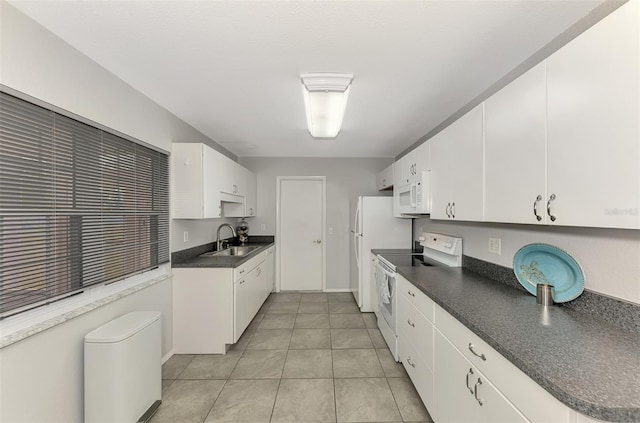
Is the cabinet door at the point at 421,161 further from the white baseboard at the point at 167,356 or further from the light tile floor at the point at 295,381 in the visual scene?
the white baseboard at the point at 167,356

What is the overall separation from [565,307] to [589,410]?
910 mm

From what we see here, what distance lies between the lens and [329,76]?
189 cm

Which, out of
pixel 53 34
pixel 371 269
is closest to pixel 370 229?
pixel 371 269

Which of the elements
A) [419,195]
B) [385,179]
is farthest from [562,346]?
[385,179]

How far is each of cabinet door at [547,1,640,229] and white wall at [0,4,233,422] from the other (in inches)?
98.5

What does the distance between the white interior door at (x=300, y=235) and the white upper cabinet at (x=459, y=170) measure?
8.79ft

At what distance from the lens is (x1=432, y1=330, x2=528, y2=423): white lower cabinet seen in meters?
1.11

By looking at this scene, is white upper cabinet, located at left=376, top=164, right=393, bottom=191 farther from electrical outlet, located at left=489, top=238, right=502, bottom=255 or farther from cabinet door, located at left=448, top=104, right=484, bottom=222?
electrical outlet, located at left=489, top=238, right=502, bottom=255

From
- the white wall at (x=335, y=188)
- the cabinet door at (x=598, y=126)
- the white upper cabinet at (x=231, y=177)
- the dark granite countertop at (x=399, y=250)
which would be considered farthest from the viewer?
the white wall at (x=335, y=188)

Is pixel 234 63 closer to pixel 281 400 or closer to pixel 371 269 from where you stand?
pixel 281 400

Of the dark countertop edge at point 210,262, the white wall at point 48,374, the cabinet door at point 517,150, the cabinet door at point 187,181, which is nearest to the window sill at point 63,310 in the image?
the white wall at point 48,374

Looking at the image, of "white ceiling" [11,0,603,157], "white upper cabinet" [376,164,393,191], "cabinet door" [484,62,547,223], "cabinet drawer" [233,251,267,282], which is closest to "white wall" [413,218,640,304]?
"cabinet door" [484,62,547,223]

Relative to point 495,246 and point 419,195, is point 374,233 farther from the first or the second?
point 495,246

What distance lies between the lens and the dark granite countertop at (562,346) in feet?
2.54
